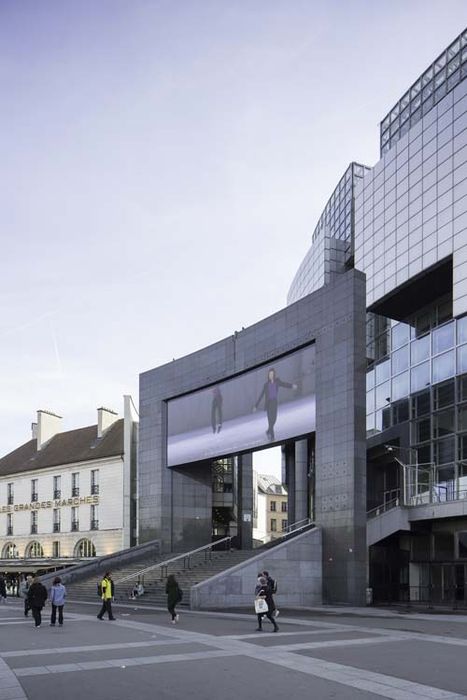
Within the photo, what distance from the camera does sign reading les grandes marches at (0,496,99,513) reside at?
66.9m

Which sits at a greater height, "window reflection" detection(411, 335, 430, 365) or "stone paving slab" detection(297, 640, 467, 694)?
"window reflection" detection(411, 335, 430, 365)

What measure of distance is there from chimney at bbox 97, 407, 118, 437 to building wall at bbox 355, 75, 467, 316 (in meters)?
33.6

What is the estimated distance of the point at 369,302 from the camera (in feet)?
148

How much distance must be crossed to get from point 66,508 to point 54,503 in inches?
93.4

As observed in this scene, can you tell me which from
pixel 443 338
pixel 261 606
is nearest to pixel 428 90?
pixel 443 338

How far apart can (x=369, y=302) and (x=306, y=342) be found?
655 centimetres

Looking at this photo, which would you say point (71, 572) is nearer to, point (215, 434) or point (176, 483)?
point (176, 483)

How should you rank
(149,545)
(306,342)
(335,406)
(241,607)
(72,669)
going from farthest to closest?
(149,545) → (306,342) → (335,406) → (241,607) → (72,669)

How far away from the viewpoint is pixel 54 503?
71000mm

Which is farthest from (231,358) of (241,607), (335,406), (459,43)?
(459,43)

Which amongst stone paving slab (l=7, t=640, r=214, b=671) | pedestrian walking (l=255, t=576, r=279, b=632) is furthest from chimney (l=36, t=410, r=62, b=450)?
stone paving slab (l=7, t=640, r=214, b=671)

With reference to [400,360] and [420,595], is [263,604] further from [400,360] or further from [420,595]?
[400,360]

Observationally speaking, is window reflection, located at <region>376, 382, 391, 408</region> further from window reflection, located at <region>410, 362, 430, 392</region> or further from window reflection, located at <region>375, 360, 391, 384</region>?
window reflection, located at <region>410, 362, 430, 392</region>

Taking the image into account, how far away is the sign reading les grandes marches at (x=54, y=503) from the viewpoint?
66.9 meters
